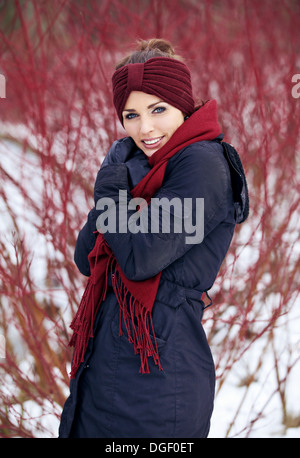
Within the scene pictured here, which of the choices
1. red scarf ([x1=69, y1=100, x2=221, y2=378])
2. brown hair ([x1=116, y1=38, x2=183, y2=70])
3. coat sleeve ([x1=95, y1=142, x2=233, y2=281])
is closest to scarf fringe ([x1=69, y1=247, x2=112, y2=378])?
red scarf ([x1=69, y1=100, x2=221, y2=378])

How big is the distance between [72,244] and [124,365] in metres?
1.36

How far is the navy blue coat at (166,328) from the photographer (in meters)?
1.31

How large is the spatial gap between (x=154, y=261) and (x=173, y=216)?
0.15 metres

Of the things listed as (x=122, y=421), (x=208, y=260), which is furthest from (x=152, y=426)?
(x=208, y=260)

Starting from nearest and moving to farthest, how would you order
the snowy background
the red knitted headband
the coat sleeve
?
the coat sleeve, the red knitted headband, the snowy background

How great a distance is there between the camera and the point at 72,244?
8.63 feet

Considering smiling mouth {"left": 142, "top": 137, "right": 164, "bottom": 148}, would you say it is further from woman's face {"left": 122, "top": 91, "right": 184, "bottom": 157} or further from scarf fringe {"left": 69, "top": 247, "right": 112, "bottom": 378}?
scarf fringe {"left": 69, "top": 247, "right": 112, "bottom": 378}

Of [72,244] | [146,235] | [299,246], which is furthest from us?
[299,246]

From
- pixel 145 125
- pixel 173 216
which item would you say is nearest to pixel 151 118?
pixel 145 125

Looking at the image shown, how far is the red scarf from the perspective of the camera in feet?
4.35

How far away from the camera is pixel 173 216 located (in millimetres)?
1292

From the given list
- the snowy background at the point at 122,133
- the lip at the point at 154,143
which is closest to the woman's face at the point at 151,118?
the lip at the point at 154,143

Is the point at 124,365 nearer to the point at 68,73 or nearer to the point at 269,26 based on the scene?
the point at 68,73

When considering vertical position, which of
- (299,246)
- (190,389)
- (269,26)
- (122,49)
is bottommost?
(190,389)
